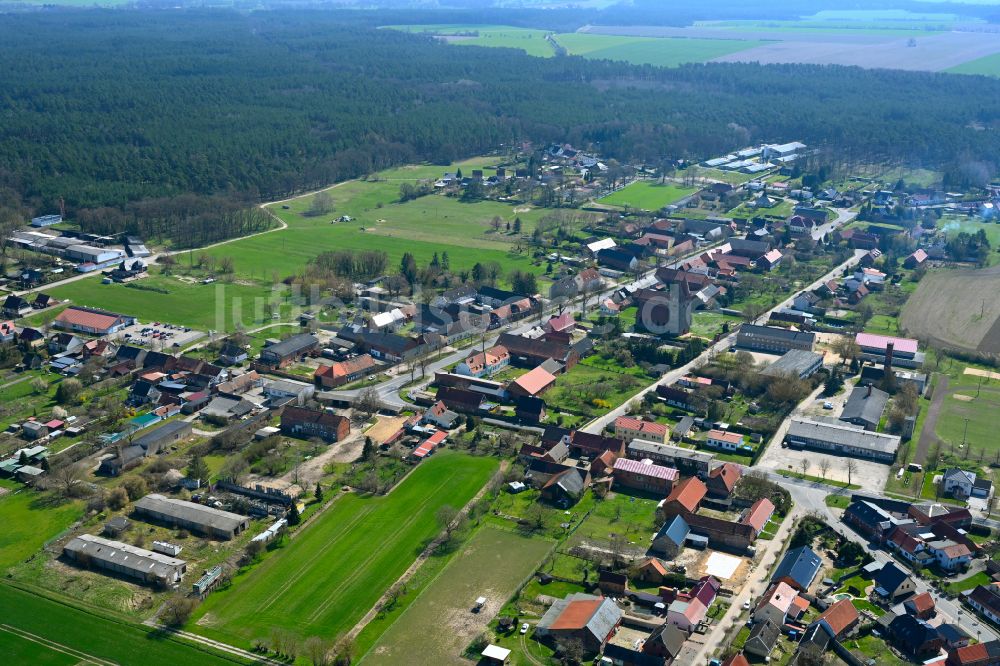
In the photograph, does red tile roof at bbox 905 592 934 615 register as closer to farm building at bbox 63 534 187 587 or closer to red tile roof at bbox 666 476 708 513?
red tile roof at bbox 666 476 708 513

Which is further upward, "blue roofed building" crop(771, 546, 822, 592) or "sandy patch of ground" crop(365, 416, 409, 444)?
"blue roofed building" crop(771, 546, 822, 592)

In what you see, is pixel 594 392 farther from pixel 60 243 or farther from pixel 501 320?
pixel 60 243

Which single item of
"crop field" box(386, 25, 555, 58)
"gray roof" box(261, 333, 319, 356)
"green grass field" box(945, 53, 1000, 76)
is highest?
"crop field" box(386, 25, 555, 58)

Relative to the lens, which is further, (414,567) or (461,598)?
(414,567)

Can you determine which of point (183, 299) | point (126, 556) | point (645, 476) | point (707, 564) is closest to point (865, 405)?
point (645, 476)

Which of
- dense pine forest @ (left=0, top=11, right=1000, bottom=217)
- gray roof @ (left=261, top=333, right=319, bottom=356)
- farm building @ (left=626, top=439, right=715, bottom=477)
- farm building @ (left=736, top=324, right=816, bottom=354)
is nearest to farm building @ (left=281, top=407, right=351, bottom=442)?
gray roof @ (left=261, top=333, right=319, bottom=356)

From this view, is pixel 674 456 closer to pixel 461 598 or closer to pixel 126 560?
pixel 461 598
